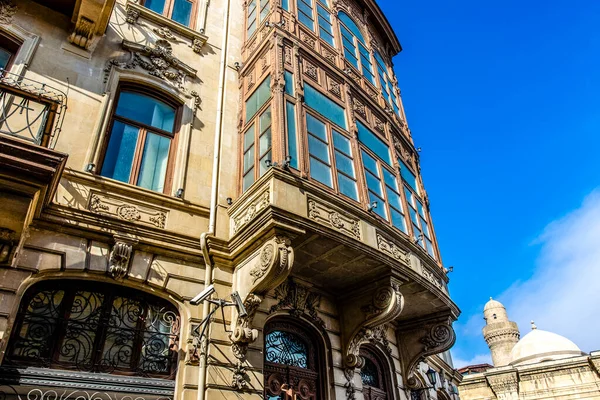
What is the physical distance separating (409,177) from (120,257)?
25.6 ft

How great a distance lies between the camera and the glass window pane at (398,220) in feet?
32.6

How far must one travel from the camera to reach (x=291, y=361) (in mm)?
8328

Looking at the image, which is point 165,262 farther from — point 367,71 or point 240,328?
point 367,71

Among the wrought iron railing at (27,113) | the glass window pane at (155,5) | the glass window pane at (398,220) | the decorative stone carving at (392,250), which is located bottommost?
the decorative stone carving at (392,250)

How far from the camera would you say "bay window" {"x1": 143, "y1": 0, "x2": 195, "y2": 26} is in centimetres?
1153

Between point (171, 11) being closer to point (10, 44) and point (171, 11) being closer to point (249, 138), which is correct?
point (10, 44)

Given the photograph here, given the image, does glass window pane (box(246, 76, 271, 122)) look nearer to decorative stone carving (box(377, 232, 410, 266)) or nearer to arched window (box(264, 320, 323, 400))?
decorative stone carving (box(377, 232, 410, 266))

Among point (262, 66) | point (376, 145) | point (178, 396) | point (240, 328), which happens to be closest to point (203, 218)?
point (240, 328)

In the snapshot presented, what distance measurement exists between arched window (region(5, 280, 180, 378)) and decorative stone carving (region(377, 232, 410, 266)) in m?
4.03

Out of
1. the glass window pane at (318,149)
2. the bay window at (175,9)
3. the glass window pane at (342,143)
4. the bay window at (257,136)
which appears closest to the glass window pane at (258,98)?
the bay window at (257,136)

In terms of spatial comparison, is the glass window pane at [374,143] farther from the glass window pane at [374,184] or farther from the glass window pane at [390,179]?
the glass window pane at [374,184]

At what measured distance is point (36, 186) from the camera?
5602 mm

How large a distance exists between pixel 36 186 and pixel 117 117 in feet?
11.9

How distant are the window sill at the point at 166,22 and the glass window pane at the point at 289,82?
2.85 m
